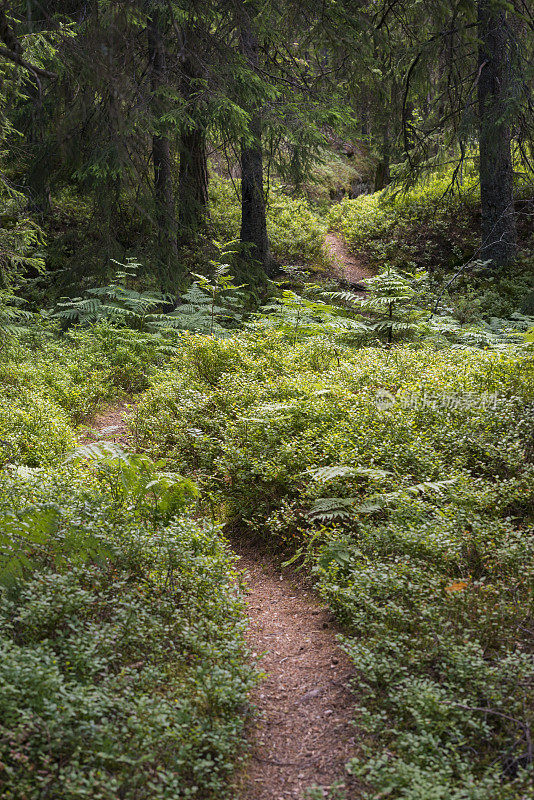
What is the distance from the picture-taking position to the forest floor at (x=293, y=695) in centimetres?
284

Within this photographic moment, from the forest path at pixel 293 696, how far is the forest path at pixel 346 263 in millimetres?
10901

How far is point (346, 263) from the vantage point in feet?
51.9

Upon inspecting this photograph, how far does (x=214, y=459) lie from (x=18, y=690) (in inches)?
145

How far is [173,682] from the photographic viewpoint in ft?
9.55

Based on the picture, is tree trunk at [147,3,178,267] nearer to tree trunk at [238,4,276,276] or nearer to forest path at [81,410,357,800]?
tree trunk at [238,4,276,276]

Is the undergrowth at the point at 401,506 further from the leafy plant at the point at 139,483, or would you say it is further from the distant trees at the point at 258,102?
the distant trees at the point at 258,102

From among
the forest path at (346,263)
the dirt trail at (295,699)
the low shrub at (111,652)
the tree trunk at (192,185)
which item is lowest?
the dirt trail at (295,699)

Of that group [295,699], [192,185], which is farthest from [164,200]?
[295,699]

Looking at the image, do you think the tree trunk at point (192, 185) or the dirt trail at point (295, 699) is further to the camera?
the tree trunk at point (192, 185)

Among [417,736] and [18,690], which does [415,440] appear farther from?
[18,690]

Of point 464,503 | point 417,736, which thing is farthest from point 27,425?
point 417,736

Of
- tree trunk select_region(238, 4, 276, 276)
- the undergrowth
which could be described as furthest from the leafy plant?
tree trunk select_region(238, 4, 276, 276)

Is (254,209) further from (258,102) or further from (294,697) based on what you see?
(294,697)

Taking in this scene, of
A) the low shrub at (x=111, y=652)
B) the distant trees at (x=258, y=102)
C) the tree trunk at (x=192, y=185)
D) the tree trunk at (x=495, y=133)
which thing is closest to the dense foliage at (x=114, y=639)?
the low shrub at (x=111, y=652)
